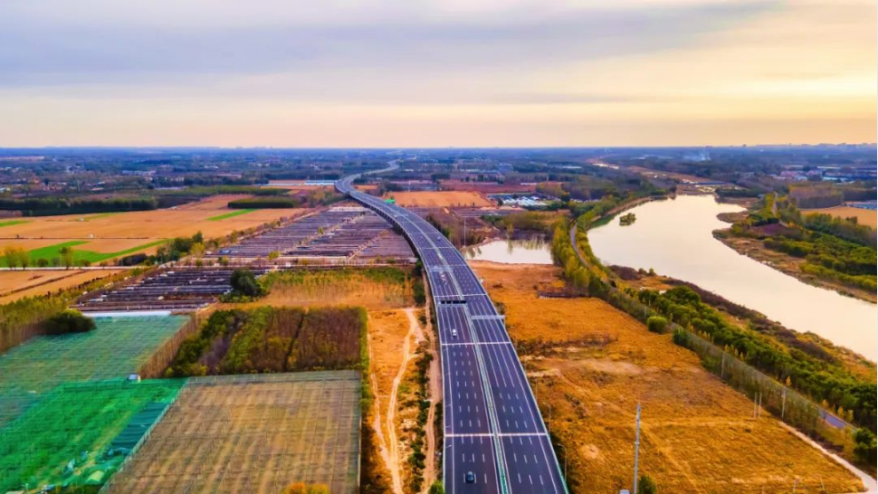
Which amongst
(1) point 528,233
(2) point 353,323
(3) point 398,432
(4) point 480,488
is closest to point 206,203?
(1) point 528,233

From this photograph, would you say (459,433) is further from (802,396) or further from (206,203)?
(206,203)

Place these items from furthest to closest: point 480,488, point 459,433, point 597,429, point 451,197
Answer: point 451,197 → point 597,429 → point 459,433 → point 480,488

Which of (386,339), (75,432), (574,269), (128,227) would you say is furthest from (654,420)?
(128,227)

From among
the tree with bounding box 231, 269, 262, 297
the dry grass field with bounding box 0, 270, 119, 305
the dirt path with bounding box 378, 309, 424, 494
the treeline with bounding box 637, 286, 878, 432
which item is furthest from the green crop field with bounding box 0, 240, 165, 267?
the treeline with bounding box 637, 286, 878, 432

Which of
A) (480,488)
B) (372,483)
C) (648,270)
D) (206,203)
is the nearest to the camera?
(480,488)

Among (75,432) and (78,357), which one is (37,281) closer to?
(78,357)
